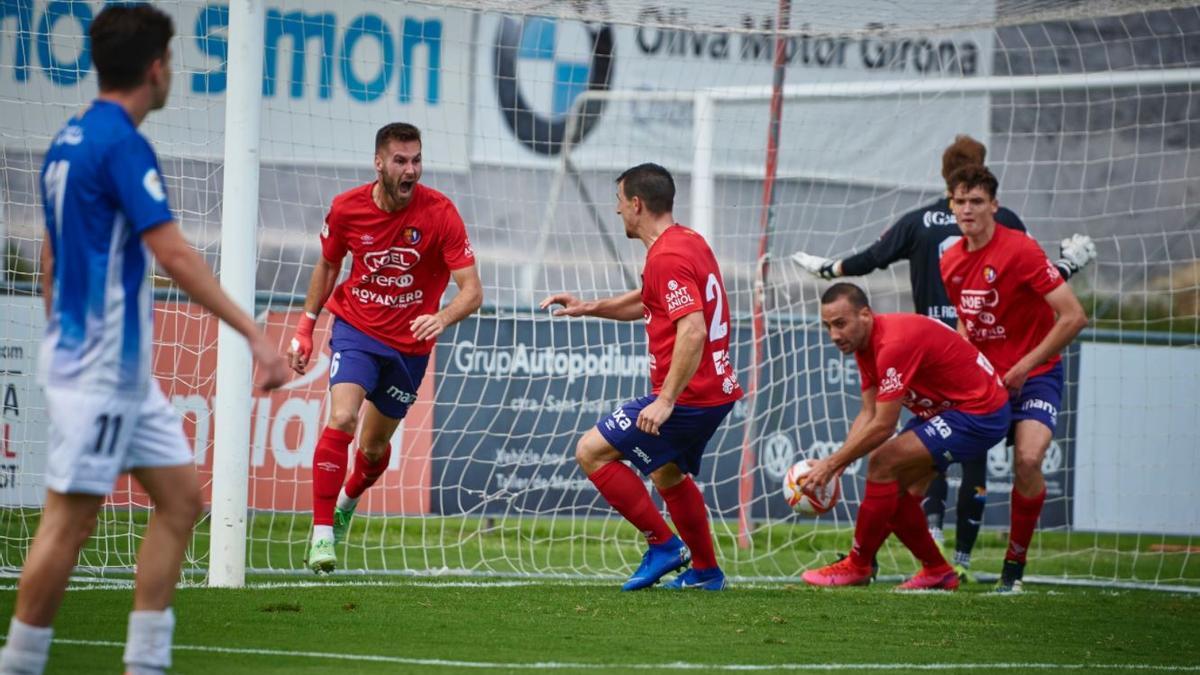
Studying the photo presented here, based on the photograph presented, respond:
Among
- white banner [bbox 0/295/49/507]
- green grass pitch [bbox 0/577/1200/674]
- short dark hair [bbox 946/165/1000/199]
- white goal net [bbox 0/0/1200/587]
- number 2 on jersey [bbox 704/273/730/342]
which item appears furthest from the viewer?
white goal net [bbox 0/0/1200/587]

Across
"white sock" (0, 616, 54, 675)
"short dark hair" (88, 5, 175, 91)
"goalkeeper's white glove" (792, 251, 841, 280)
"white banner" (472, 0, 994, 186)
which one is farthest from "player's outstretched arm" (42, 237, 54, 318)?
"white banner" (472, 0, 994, 186)

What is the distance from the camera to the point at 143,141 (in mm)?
3945

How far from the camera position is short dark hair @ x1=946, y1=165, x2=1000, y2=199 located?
26.2 ft

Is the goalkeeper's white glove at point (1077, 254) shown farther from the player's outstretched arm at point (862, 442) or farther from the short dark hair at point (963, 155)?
the player's outstretched arm at point (862, 442)

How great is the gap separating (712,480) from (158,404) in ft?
23.1

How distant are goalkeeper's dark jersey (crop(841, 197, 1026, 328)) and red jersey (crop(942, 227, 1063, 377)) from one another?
505 mm

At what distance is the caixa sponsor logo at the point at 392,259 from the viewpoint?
7633 millimetres

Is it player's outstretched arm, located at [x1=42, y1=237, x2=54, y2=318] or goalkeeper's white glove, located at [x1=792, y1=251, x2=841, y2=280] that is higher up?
goalkeeper's white glove, located at [x1=792, y1=251, x2=841, y2=280]

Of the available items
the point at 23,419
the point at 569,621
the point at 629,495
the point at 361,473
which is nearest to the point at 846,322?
the point at 629,495

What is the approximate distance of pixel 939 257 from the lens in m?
8.98

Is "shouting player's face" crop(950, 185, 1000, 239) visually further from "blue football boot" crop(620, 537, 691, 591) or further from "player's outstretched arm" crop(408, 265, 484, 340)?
"player's outstretched arm" crop(408, 265, 484, 340)

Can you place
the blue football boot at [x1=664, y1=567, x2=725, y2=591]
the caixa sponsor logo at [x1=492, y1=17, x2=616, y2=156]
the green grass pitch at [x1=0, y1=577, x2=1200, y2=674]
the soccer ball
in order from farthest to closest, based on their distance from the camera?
the caixa sponsor logo at [x1=492, y1=17, x2=616, y2=156]
the soccer ball
the blue football boot at [x1=664, y1=567, x2=725, y2=591]
the green grass pitch at [x1=0, y1=577, x2=1200, y2=674]

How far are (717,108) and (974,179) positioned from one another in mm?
4207

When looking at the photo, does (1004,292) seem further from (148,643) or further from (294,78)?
(294,78)
